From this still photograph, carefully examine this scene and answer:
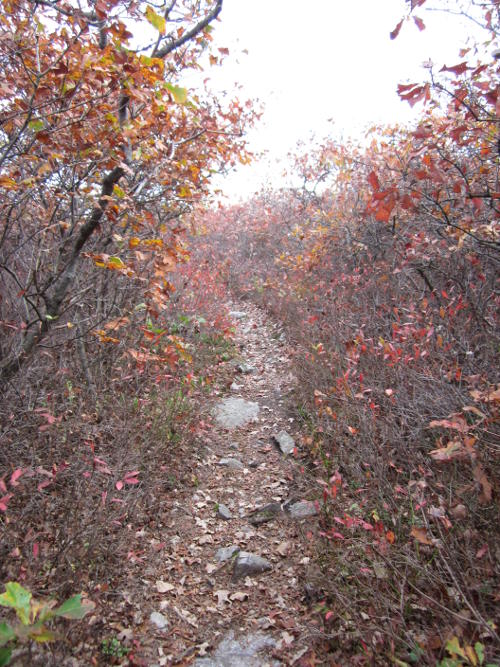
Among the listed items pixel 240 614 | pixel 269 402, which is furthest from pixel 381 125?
pixel 240 614

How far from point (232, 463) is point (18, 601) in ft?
13.0

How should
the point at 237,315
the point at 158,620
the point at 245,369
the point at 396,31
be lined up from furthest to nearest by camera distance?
1. the point at 237,315
2. the point at 245,369
3. the point at 158,620
4. the point at 396,31

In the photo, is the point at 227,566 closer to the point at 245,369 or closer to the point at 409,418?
the point at 409,418

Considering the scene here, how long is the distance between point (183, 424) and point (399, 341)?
295 centimetres

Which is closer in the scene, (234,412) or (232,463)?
(232,463)

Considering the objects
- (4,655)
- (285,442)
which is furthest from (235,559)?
(4,655)

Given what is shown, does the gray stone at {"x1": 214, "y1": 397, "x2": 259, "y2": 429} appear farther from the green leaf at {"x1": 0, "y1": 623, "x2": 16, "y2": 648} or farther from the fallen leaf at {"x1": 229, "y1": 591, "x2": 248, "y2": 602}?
the green leaf at {"x1": 0, "y1": 623, "x2": 16, "y2": 648}

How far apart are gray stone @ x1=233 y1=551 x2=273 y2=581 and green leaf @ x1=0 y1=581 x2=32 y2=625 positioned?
2.57 metres

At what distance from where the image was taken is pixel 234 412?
6500 millimetres

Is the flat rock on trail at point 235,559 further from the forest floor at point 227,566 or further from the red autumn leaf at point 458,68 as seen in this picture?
the red autumn leaf at point 458,68

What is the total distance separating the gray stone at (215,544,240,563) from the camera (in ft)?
12.6

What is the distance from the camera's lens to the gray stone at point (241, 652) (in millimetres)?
2854

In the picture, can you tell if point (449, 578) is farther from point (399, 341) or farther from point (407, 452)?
point (399, 341)

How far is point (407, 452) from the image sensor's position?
3.45 meters
